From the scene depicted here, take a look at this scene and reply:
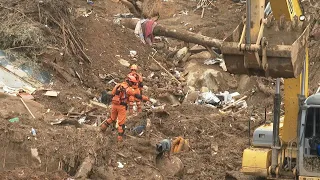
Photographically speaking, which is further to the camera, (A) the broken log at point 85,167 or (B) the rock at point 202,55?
(B) the rock at point 202,55

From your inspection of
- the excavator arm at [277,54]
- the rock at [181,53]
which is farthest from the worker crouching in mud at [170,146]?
the rock at [181,53]

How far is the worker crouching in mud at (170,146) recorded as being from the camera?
1199 centimetres

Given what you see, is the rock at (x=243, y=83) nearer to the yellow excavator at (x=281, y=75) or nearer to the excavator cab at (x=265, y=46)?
the yellow excavator at (x=281, y=75)

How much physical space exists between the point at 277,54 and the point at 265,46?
7.3 inches

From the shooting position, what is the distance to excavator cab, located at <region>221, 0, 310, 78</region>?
7703mm

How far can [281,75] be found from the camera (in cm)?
787

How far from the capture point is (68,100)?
16.4 meters

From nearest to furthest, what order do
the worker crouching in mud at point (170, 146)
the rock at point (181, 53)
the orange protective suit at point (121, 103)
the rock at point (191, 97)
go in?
1. the worker crouching in mud at point (170, 146)
2. the orange protective suit at point (121, 103)
3. the rock at point (191, 97)
4. the rock at point (181, 53)

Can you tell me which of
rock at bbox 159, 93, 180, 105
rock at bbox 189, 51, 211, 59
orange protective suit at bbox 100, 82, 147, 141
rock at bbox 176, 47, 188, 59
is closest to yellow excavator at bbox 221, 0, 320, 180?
orange protective suit at bbox 100, 82, 147, 141

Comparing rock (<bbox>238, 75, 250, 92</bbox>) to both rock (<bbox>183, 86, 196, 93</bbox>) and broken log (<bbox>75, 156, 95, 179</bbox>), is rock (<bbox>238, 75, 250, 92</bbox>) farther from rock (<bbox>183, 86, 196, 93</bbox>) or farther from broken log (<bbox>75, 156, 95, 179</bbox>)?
broken log (<bbox>75, 156, 95, 179</bbox>)

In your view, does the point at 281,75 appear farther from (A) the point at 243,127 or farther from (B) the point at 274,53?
(A) the point at 243,127

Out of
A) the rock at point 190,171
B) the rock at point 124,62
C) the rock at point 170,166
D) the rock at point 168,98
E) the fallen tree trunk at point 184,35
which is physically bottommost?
the rock at point 190,171

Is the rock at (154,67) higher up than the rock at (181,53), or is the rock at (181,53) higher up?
the rock at (181,53)

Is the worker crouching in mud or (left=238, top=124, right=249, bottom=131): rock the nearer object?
the worker crouching in mud
